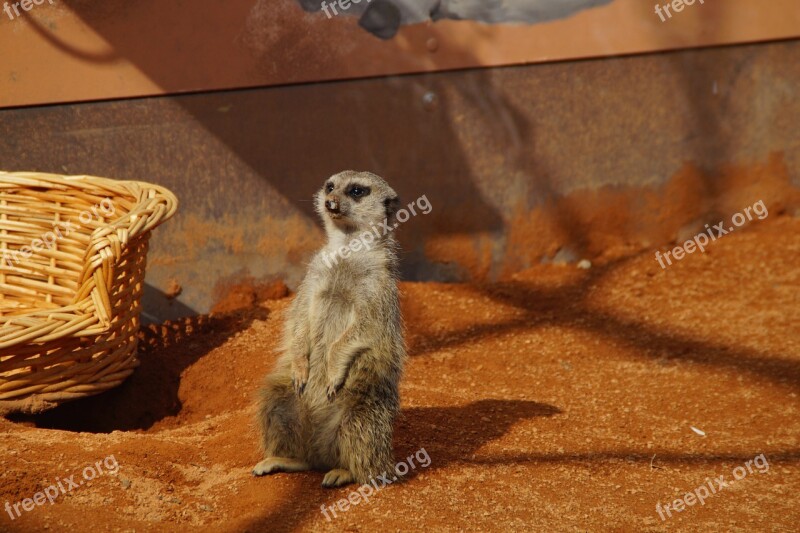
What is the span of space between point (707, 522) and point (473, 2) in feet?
10.1

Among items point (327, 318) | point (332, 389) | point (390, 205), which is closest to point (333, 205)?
point (390, 205)

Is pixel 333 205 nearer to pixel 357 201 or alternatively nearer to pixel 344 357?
pixel 357 201

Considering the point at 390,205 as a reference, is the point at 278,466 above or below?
below

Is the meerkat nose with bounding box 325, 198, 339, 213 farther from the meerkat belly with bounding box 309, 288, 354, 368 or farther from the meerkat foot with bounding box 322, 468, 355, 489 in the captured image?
the meerkat foot with bounding box 322, 468, 355, 489

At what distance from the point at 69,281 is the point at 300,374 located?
1.66 meters

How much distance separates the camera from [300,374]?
3039 millimetres

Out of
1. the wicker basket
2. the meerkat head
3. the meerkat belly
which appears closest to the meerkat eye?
the meerkat head

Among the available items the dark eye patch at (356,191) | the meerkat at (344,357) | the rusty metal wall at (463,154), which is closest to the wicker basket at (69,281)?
the rusty metal wall at (463,154)

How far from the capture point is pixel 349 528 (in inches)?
102

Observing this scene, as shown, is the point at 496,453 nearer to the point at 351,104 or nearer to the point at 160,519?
the point at 160,519

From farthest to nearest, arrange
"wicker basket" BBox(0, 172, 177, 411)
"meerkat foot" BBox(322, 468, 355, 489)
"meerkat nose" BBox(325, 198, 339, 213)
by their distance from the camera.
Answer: "wicker basket" BBox(0, 172, 177, 411) → "meerkat nose" BBox(325, 198, 339, 213) → "meerkat foot" BBox(322, 468, 355, 489)

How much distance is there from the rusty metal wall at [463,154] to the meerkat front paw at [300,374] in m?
1.83

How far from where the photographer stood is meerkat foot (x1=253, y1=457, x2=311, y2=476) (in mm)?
2945

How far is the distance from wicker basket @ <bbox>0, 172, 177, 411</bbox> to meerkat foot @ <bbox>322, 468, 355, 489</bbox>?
3.59 ft
